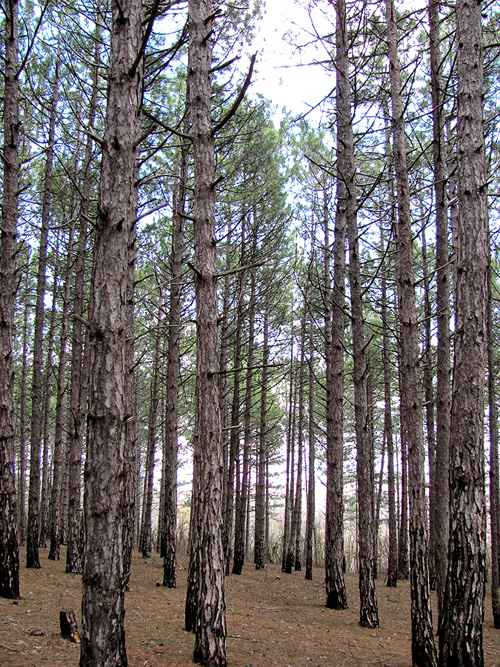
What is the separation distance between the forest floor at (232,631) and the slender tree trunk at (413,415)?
0.56 metres

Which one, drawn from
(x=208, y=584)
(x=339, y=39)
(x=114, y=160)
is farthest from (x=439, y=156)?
(x=208, y=584)

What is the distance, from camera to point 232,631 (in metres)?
6.41

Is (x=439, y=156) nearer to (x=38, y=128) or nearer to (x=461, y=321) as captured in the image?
(x=461, y=321)

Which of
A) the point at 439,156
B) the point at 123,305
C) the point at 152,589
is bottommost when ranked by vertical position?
the point at 152,589

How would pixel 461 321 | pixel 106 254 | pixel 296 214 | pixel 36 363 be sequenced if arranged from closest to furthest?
pixel 106 254, pixel 461 321, pixel 36 363, pixel 296 214

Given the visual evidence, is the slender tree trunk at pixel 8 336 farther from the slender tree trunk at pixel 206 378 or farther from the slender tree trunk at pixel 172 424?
the slender tree trunk at pixel 172 424

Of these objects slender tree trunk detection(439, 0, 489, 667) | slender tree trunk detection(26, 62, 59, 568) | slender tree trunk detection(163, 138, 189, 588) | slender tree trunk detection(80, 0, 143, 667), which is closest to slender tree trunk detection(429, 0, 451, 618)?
slender tree trunk detection(439, 0, 489, 667)

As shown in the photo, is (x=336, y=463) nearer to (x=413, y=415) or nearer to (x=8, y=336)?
(x=413, y=415)

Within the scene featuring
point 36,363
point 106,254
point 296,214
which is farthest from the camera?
point 296,214

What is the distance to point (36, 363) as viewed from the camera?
1052cm

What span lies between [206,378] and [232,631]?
159 inches

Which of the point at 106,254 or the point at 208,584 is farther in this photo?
the point at 208,584

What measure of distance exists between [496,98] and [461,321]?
706 centimetres

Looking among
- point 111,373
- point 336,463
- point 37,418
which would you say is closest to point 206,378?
point 111,373
